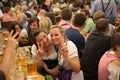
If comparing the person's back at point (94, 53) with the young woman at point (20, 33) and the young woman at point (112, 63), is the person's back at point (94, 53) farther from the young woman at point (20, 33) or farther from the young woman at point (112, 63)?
the young woman at point (20, 33)

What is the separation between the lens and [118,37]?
2697 millimetres

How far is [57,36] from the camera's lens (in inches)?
119

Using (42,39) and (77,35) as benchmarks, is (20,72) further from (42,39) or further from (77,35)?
(77,35)

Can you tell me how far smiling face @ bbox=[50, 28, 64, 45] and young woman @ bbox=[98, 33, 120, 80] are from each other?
19.1 inches

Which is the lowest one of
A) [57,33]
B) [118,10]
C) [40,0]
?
[40,0]

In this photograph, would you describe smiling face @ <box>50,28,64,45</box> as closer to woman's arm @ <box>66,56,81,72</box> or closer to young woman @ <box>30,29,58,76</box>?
young woman @ <box>30,29,58,76</box>

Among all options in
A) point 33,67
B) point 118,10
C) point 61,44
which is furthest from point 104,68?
point 118,10

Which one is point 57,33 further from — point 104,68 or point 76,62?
point 104,68

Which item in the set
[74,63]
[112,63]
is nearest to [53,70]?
[74,63]

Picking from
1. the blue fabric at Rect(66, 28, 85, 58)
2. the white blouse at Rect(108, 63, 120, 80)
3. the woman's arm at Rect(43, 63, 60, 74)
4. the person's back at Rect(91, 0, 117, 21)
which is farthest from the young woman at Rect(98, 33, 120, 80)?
the person's back at Rect(91, 0, 117, 21)

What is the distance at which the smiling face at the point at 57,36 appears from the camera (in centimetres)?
299

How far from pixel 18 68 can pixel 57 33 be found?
541mm

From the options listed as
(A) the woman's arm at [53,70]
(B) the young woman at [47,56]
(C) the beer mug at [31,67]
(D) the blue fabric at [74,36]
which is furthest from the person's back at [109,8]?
(C) the beer mug at [31,67]

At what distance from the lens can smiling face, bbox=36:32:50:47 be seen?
10.2 ft
